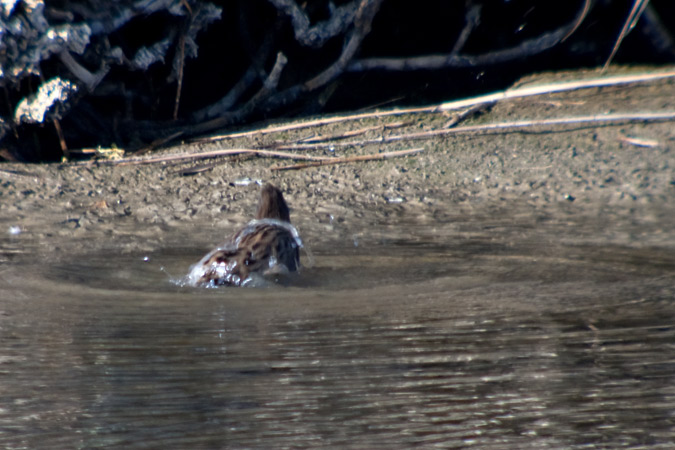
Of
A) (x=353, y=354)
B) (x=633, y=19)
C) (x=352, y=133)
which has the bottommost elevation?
(x=353, y=354)

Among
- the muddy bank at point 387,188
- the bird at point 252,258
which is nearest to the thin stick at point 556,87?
the muddy bank at point 387,188

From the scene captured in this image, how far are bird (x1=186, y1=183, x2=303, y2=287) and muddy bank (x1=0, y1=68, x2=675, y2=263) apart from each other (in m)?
0.53

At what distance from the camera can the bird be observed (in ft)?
14.7

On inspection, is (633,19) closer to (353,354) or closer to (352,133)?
(352,133)

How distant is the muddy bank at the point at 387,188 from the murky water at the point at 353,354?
776 millimetres

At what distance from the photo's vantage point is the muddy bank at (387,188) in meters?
5.81

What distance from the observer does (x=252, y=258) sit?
4.64 m

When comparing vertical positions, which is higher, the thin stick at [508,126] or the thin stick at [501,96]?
the thin stick at [501,96]

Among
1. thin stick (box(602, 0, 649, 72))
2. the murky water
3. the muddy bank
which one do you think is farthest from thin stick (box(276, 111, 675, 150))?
the murky water

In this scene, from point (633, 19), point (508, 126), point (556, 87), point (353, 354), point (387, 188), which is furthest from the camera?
point (633, 19)

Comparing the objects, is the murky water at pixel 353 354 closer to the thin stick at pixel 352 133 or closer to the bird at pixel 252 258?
the bird at pixel 252 258

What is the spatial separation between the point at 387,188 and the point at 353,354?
391 cm

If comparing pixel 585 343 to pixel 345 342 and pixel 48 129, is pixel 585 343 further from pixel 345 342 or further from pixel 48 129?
pixel 48 129

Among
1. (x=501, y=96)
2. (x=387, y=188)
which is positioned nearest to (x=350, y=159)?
(x=387, y=188)
